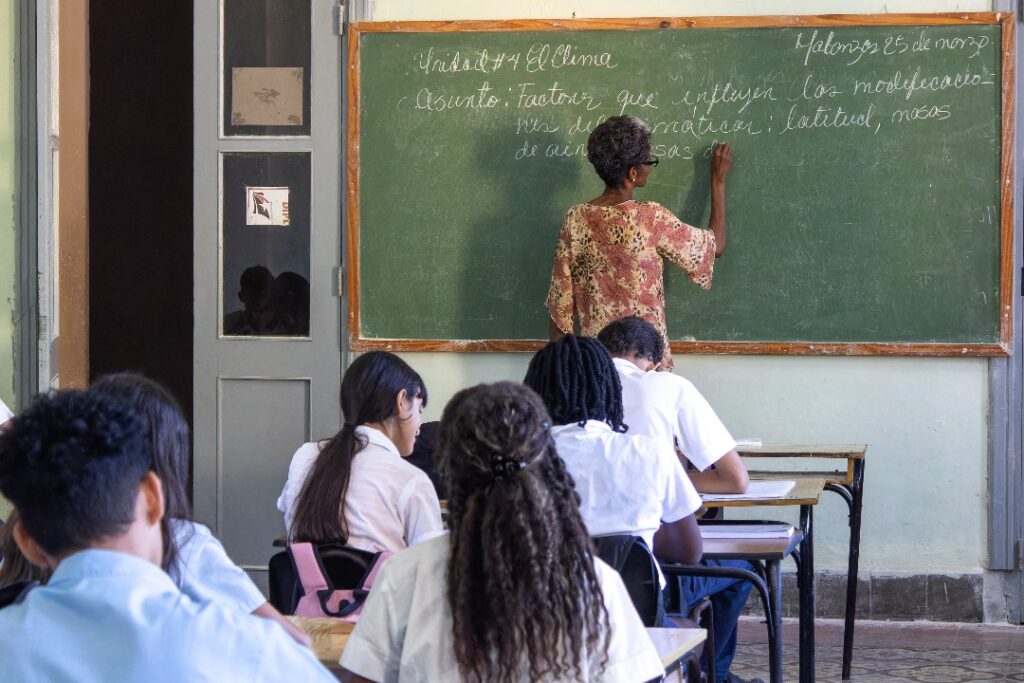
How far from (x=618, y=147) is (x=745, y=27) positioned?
0.82 m

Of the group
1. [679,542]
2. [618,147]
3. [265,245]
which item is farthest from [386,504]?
[265,245]

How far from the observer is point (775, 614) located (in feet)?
9.77

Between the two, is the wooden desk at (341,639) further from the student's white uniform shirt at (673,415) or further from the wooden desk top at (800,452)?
the wooden desk top at (800,452)

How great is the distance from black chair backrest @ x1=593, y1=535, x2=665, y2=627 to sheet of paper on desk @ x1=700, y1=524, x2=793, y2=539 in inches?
22.1

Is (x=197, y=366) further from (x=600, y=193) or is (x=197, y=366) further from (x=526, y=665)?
(x=526, y=665)

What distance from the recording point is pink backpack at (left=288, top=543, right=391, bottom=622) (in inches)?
93.6

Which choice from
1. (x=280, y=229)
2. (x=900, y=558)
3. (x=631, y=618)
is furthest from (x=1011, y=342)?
(x=631, y=618)

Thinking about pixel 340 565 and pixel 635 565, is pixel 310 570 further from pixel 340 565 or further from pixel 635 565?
pixel 635 565

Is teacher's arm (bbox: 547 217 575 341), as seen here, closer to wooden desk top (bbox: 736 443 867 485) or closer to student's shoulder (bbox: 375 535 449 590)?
wooden desk top (bbox: 736 443 867 485)

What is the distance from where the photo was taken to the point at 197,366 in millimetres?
5230

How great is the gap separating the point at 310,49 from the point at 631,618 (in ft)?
12.3

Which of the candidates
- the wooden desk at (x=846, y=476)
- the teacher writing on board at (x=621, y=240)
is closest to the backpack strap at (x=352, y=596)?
the wooden desk at (x=846, y=476)

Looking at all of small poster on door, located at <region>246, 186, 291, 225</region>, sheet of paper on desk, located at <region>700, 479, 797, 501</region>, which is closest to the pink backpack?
sheet of paper on desk, located at <region>700, 479, 797, 501</region>

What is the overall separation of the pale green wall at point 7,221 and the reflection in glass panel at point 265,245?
2.61 ft
